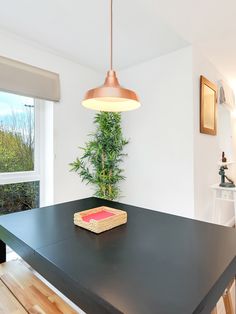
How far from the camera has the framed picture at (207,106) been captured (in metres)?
2.55

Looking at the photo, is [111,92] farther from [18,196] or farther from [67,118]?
[18,196]

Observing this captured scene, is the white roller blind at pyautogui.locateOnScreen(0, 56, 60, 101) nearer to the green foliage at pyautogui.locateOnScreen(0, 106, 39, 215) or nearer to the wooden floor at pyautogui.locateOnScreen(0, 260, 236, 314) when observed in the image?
the green foliage at pyautogui.locateOnScreen(0, 106, 39, 215)

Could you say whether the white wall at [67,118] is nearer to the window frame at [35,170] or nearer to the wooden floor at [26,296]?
the window frame at [35,170]

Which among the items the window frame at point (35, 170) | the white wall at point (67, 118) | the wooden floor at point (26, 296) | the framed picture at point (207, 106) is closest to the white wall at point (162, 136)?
the framed picture at point (207, 106)

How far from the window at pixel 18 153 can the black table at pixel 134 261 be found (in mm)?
1105

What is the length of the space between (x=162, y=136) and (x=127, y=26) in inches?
49.5

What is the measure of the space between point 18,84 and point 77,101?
0.83 m

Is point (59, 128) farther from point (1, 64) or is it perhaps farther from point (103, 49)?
point (103, 49)

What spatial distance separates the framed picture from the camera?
8.38ft

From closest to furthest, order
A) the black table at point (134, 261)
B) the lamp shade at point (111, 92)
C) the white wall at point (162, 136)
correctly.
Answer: the black table at point (134, 261)
the lamp shade at point (111, 92)
the white wall at point (162, 136)

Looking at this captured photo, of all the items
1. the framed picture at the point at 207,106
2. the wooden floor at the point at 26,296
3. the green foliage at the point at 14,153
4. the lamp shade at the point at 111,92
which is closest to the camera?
the wooden floor at the point at 26,296

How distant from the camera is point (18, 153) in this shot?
8.11 feet

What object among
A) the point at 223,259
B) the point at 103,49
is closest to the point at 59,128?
the point at 103,49

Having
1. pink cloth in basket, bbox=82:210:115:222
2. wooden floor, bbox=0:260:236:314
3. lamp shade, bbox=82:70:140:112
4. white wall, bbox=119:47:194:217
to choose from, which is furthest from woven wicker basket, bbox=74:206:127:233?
white wall, bbox=119:47:194:217
